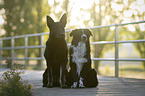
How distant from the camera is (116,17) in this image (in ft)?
32.0

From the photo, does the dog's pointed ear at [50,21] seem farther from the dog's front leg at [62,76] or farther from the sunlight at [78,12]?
the sunlight at [78,12]

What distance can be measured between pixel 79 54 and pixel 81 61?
0.12 meters

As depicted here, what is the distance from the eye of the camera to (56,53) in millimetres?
3080

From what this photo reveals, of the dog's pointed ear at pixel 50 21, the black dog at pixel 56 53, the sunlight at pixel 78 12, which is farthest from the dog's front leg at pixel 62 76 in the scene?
the sunlight at pixel 78 12

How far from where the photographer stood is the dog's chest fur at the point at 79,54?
306cm

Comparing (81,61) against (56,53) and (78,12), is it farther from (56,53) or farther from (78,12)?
(78,12)

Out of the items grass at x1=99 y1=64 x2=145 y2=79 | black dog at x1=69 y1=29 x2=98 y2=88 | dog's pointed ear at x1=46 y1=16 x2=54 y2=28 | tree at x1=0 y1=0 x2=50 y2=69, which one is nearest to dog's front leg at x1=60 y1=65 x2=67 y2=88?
black dog at x1=69 y1=29 x2=98 y2=88

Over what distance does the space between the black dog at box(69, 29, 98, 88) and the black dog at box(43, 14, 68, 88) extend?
0.15 meters

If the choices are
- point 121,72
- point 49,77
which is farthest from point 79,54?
point 121,72

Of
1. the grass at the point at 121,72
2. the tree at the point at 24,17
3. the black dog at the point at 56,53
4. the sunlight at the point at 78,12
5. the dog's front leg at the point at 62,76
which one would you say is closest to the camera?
the black dog at the point at 56,53

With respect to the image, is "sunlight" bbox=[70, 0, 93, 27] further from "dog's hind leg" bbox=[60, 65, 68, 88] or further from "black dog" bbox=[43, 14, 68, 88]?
"dog's hind leg" bbox=[60, 65, 68, 88]

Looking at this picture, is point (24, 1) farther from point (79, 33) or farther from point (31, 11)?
point (79, 33)

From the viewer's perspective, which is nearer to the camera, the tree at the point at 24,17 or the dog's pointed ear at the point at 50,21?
the dog's pointed ear at the point at 50,21

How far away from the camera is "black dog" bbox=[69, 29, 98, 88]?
3062 mm
